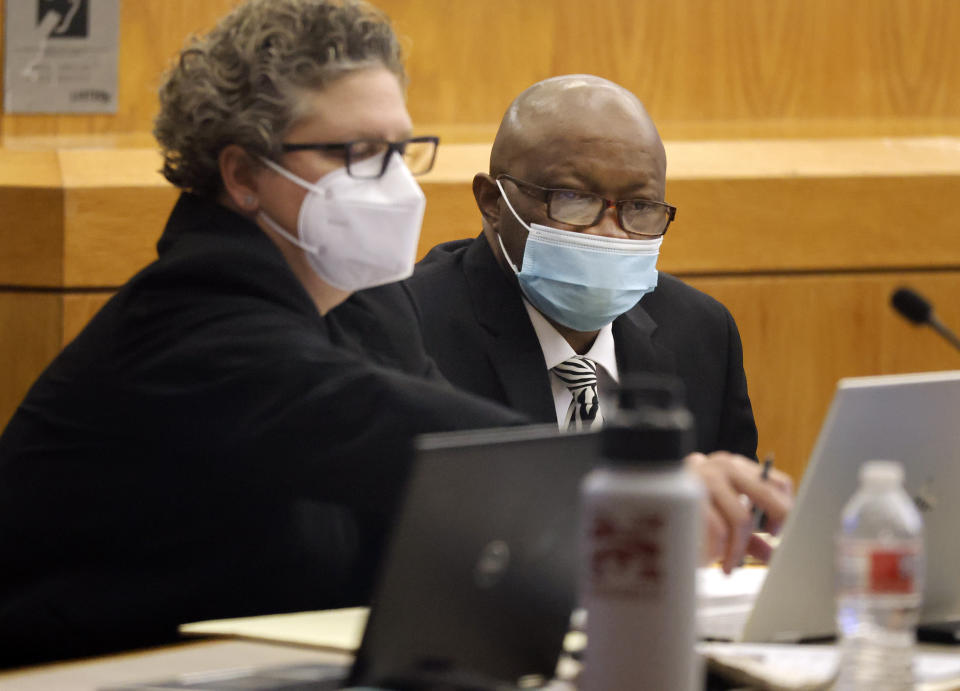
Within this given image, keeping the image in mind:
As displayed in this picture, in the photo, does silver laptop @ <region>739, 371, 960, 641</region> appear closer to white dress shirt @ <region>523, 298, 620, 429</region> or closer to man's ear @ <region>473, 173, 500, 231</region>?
white dress shirt @ <region>523, 298, 620, 429</region>

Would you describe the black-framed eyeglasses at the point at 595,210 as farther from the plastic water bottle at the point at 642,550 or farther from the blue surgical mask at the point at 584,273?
the plastic water bottle at the point at 642,550

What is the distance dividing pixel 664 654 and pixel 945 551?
1.93 feet

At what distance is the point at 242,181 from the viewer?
5.83 feet

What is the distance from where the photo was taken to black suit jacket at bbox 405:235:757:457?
Answer: 2369 mm

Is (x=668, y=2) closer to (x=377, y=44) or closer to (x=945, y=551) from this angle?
(x=377, y=44)

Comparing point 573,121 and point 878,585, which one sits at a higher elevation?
point 573,121

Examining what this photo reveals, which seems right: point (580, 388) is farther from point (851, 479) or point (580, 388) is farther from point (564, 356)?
point (851, 479)

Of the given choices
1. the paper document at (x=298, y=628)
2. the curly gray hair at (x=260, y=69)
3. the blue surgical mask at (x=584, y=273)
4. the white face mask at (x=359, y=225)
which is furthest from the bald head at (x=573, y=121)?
the paper document at (x=298, y=628)

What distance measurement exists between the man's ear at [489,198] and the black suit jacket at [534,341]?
0.13ft

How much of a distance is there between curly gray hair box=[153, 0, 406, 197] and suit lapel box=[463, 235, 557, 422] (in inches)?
27.4

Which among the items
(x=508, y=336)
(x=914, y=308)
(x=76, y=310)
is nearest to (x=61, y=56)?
(x=76, y=310)

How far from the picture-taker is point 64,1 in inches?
142

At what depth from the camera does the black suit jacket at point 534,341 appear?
2369 mm

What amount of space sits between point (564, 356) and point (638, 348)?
16cm
